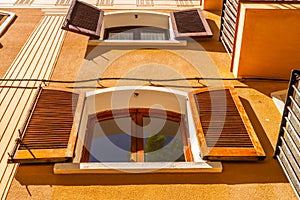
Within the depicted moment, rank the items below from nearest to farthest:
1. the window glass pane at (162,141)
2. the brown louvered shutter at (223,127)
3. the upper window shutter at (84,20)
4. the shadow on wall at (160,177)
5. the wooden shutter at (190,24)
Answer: the shadow on wall at (160,177)
the brown louvered shutter at (223,127)
the window glass pane at (162,141)
the upper window shutter at (84,20)
the wooden shutter at (190,24)

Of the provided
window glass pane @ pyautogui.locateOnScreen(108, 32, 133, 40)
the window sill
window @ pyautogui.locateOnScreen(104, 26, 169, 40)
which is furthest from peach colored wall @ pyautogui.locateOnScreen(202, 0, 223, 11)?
the window sill

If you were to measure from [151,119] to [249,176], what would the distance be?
2.75 m

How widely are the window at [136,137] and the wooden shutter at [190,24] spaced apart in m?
2.95

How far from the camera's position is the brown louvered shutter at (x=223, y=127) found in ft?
18.5

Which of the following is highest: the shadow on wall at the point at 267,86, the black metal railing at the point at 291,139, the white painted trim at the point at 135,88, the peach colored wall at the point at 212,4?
the peach colored wall at the point at 212,4

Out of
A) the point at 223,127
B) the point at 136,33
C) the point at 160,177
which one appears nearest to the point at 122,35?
the point at 136,33

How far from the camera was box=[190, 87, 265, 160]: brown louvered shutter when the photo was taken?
5648mm

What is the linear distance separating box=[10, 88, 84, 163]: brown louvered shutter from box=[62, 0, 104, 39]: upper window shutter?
2573 millimetres

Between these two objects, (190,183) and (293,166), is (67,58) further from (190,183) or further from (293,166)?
(293,166)

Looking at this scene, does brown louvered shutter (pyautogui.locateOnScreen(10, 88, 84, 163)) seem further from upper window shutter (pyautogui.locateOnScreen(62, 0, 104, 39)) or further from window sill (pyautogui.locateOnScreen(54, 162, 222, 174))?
upper window shutter (pyautogui.locateOnScreen(62, 0, 104, 39))

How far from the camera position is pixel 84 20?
9.98 metres

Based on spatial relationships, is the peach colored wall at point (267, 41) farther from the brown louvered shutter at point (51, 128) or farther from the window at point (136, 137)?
the brown louvered shutter at point (51, 128)

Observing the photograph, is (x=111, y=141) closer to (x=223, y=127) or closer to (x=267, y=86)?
(x=223, y=127)

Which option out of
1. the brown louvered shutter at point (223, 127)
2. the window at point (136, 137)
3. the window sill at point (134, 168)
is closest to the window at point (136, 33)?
the window at point (136, 137)
